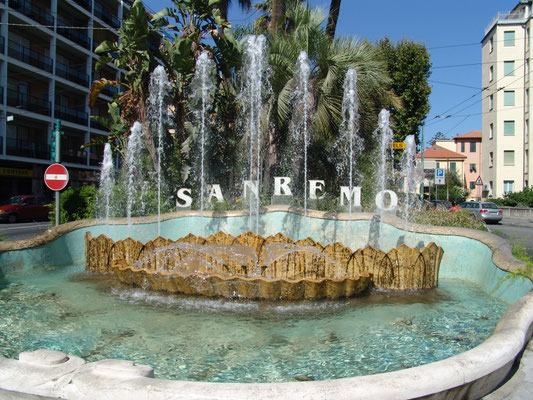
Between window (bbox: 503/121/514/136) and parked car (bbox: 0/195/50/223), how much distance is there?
37.4 m

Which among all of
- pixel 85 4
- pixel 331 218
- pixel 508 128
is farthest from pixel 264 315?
Answer: pixel 508 128

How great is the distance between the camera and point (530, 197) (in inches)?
1214

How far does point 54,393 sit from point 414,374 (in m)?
1.96

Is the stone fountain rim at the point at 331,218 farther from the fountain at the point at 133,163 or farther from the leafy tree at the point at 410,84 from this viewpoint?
the leafy tree at the point at 410,84

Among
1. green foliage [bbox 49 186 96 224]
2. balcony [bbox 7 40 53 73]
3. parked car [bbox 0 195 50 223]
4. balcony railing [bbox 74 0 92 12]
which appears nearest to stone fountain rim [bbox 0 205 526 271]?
green foliage [bbox 49 186 96 224]

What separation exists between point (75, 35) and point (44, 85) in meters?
5.55

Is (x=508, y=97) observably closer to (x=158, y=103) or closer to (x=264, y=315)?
(x=158, y=103)

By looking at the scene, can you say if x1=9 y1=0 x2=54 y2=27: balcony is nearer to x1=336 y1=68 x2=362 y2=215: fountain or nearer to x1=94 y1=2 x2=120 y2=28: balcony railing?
x1=94 y1=2 x2=120 y2=28: balcony railing

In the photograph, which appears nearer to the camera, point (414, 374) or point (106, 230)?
point (414, 374)

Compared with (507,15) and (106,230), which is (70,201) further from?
(507,15)

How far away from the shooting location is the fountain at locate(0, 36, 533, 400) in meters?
2.25

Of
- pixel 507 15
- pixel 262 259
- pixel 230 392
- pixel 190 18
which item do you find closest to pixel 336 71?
pixel 190 18

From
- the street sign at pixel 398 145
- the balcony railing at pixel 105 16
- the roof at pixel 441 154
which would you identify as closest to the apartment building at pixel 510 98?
the roof at pixel 441 154

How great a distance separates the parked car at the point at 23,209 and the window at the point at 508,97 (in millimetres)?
37757
